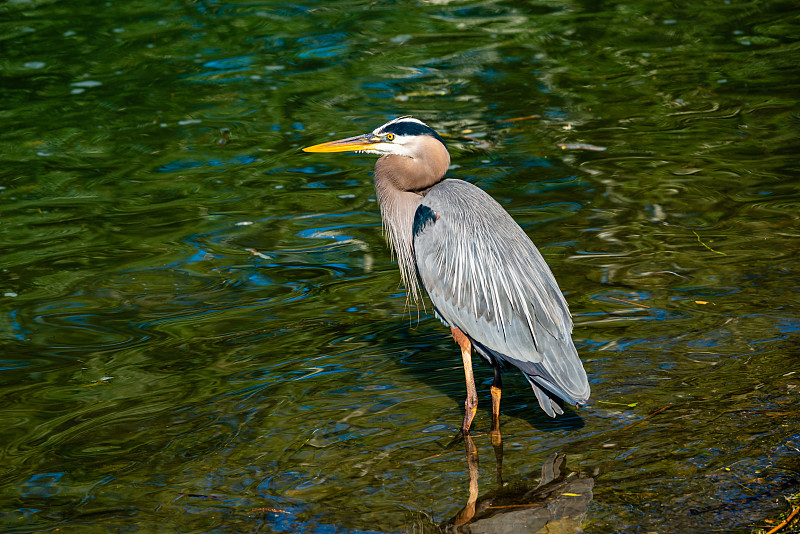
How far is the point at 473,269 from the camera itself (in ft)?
17.4

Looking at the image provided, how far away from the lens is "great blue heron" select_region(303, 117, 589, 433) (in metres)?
5.03

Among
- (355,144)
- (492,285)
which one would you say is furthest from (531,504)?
(355,144)

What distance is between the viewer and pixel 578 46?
1237cm

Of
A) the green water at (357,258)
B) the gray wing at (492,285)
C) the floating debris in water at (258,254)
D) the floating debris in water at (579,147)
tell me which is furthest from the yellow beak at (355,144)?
the floating debris in water at (579,147)

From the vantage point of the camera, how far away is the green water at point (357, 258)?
4680 millimetres

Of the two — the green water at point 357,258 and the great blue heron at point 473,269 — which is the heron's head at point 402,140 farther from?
the green water at point 357,258

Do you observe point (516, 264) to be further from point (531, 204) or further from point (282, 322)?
point (531, 204)

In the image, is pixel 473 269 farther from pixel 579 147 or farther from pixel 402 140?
pixel 579 147

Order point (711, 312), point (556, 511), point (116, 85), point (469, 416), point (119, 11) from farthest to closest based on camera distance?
point (119, 11) → point (116, 85) → point (711, 312) → point (469, 416) → point (556, 511)

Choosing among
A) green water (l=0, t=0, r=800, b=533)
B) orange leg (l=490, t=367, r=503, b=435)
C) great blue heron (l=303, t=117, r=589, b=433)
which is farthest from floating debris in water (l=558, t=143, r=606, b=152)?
orange leg (l=490, t=367, r=503, b=435)

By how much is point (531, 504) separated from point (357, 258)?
366cm

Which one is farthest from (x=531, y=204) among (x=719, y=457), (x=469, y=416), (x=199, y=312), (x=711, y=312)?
(x=719, y=457)

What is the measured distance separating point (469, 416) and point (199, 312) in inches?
106

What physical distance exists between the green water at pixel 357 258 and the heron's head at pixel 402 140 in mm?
1306
